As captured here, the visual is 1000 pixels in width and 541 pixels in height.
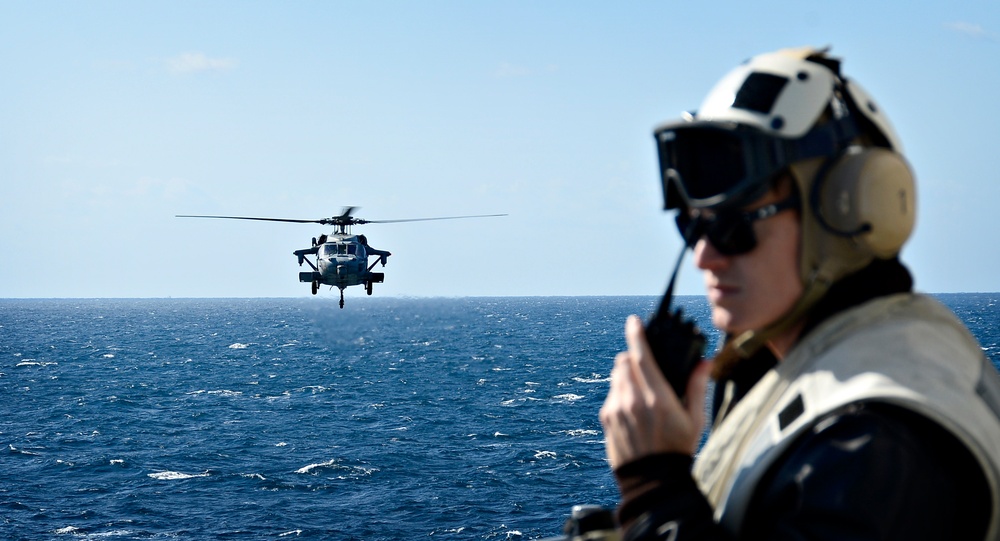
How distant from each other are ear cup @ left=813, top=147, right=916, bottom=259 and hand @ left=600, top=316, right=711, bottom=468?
1.74ft

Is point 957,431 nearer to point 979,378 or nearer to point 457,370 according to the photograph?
point 979,378

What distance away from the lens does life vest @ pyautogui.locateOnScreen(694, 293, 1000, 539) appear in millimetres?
1949

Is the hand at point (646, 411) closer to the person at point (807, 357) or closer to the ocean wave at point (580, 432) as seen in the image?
the person at point (807, 357)

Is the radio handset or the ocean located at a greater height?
the radio handset

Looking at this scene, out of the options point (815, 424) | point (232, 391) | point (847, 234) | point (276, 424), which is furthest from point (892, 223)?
point (232, 391)

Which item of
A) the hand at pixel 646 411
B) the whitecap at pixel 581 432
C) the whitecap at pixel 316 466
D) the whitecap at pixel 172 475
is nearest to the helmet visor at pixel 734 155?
the hand at pixel 646 411

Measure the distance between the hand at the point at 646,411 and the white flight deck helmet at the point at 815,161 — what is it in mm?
444

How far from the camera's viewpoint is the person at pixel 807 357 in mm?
1916

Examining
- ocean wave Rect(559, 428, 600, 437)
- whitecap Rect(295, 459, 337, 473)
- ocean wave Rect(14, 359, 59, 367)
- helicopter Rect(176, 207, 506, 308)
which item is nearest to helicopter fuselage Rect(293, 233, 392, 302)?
helicopter Rect(176, 207, 506, 308)

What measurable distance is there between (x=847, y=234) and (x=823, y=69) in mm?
454

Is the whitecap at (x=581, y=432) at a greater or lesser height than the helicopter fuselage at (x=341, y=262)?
lesser

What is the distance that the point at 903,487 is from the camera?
1872 millimetres

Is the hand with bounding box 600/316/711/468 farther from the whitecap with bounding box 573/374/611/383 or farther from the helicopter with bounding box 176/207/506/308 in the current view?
the whitecap with bounding box 573/374/611/383

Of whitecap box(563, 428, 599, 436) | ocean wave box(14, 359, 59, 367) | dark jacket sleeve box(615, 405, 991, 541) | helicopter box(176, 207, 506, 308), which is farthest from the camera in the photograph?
ocean wave box(14, 359, 59, 367)
